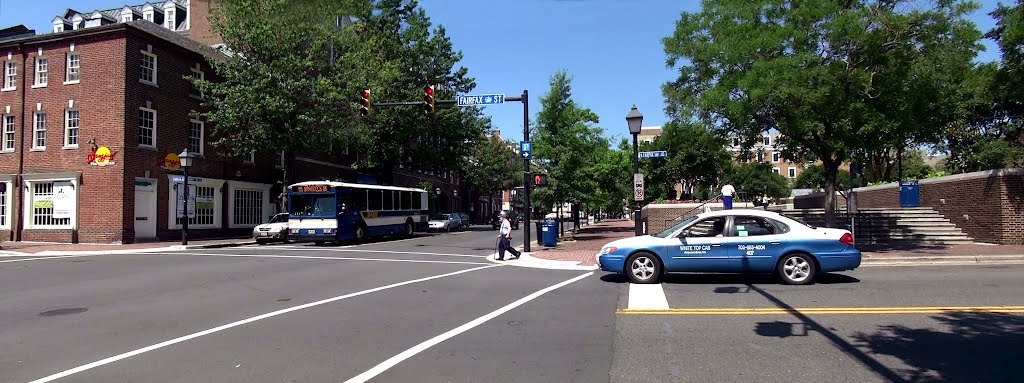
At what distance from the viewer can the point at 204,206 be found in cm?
3020

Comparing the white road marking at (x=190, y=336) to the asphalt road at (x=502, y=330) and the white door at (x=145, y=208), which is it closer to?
the asphalt road at (x=502, y=330)

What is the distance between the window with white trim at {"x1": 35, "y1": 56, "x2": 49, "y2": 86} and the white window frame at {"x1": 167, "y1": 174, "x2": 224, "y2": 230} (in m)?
6.89

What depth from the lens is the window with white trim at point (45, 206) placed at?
86.3 feet

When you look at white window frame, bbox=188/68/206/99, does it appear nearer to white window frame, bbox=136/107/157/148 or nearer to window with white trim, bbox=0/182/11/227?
white window frame, bbox=136/107/157/148

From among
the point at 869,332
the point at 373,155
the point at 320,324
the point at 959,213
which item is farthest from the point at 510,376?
the point at 373,155

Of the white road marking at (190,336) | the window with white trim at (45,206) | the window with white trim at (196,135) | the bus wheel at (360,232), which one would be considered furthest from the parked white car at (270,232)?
the white road marking at (190,336)

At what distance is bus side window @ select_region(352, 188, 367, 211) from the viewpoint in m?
27.7

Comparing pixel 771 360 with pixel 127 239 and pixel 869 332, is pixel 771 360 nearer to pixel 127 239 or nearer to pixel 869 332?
pixel 869 332

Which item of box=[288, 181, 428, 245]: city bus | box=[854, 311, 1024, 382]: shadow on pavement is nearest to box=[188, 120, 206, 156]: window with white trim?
→ box=[288, 181, 428, 245]: city bus

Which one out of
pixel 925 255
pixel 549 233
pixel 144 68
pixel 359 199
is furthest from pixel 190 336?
pixel 144 68

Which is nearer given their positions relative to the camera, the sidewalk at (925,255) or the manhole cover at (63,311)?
the manhole cover at (63,311)

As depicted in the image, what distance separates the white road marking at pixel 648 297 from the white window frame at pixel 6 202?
2911cm

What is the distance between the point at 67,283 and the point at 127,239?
14.7m

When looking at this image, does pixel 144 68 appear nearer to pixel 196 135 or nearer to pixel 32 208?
pixel 196 135
